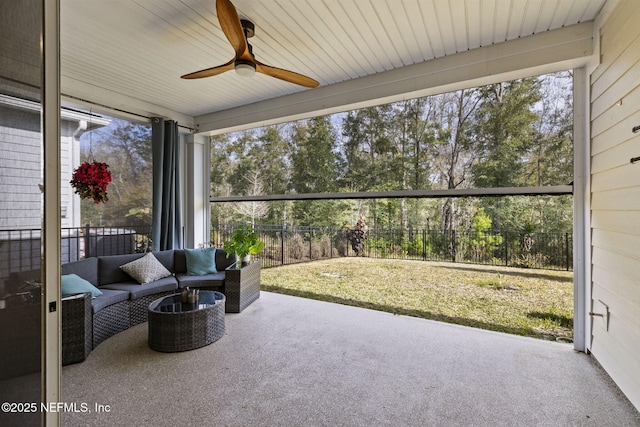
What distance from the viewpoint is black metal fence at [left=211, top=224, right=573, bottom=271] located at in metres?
3.04

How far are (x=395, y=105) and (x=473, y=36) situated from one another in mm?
1044

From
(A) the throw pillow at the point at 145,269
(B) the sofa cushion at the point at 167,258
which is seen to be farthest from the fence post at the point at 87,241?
(B) the sofa cushion at the point at 167,258

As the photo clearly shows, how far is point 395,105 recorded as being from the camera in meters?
Result: 3.64

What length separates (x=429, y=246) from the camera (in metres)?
3.48

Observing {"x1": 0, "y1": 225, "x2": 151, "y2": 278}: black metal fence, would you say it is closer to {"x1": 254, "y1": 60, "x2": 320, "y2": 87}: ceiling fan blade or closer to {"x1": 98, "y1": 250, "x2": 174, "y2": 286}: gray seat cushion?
{"x1": 98, "y1": 250, "x2": 174, "y2": 286}: gray seat cushion

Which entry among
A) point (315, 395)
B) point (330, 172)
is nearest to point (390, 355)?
point (315, 395)

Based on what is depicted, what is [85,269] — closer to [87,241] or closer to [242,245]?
[87,241]

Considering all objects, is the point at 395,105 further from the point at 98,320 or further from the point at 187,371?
the point at 98,320

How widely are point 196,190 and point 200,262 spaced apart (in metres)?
1.45

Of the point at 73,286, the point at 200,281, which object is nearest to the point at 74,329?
the point at 73,286

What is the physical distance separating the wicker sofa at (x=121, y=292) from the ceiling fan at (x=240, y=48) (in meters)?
2.37

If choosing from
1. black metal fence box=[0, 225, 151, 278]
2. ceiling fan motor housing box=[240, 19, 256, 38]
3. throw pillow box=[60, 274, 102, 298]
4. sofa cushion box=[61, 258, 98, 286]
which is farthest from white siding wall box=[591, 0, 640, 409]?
black metal fence box=[0, 225, 151, 278]

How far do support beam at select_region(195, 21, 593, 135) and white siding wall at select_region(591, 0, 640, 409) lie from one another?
0.89 feet

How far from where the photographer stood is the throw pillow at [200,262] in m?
4.18
